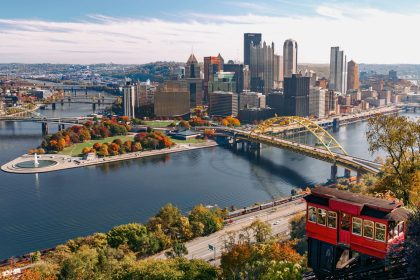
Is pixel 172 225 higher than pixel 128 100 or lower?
lower

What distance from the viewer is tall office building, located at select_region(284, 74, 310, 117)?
79000mm

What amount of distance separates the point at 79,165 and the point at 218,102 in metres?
40.6

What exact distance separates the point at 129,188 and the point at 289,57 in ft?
306

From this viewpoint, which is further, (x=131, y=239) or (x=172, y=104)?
(x=172, y=104)

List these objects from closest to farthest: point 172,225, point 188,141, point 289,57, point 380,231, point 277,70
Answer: point 380,231 → point 172,225 → point 188,141 → point 277,70 → point 289,57

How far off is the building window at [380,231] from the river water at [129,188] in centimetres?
1984

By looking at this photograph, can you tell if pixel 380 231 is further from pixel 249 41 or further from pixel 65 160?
pixel 249 41

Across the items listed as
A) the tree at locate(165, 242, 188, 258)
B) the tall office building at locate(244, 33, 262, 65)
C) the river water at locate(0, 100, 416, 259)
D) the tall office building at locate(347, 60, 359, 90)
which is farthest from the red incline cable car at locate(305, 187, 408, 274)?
the tall office building at locate(347, 60, 359, 90)

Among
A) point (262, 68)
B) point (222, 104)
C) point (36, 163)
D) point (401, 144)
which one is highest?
point (262, 68)

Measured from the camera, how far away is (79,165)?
45812 millimetres

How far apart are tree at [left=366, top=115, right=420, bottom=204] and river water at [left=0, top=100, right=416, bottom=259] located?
16.5 m

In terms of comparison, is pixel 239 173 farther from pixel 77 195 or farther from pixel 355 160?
pixel 77 195

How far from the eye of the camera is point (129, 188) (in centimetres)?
3694

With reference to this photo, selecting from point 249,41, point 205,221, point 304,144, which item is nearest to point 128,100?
point 304,144
